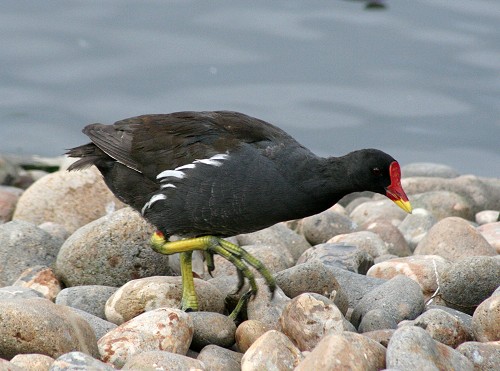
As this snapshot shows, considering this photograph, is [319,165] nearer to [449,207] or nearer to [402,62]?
[449,207]

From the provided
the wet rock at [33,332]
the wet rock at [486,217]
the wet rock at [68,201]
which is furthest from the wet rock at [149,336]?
the wet rock at [486,217]

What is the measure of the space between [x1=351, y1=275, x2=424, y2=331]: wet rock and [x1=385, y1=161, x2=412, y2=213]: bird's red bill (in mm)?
415

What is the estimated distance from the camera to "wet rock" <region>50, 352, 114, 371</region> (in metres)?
4.09

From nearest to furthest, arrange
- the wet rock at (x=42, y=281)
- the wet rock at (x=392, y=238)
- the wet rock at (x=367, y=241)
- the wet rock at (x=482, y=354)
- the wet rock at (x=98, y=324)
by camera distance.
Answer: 1. the wet rock at (x=482, y=354)
2. the wet rock at (x=98, y=324)
3. the wet rock at (x=42, y=281)
4. the wet rock at (x=367, y=241)
5. the wet rock at (x=392, y=238)

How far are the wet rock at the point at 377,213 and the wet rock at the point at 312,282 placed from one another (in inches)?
109

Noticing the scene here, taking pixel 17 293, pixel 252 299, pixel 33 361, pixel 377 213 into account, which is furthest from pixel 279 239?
pixel 33 361

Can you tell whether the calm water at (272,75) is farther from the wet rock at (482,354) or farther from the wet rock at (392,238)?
the wet rock at (482,354)

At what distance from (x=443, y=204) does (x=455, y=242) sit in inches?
81.0

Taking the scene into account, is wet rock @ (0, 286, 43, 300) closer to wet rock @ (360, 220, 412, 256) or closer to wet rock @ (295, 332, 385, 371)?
wet rock @ (295, 332, 385, 371)

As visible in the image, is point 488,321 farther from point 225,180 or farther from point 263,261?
point 263,261

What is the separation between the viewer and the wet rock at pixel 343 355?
4.23 meters

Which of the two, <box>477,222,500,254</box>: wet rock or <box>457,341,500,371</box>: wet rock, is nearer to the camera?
<box>457,341,500,371</box>: wet rock

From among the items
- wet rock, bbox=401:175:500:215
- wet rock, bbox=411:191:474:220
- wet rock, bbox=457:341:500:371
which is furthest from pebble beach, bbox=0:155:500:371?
wet rock, bbox=401:175:500:215

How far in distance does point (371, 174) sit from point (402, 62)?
6988 millimetres
